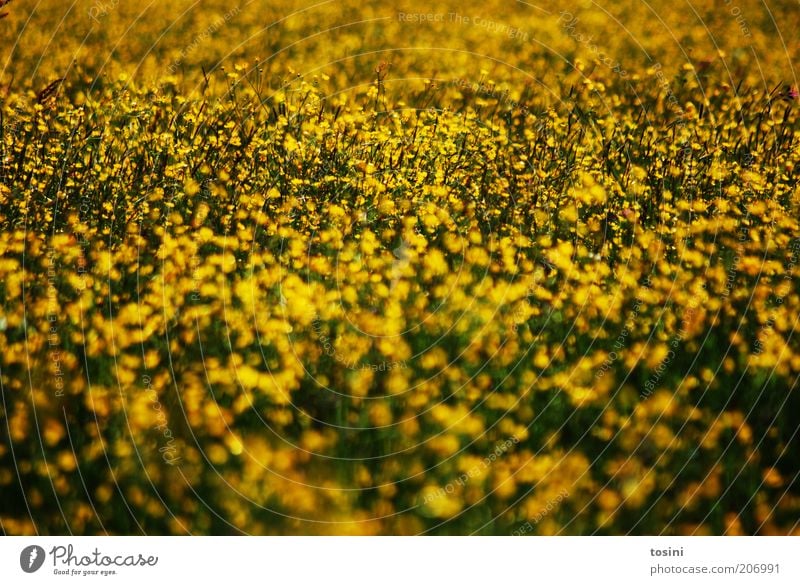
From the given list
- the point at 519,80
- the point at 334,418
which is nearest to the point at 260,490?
the point at 334,418

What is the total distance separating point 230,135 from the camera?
4562 mm

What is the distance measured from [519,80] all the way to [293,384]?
2138 millimetres

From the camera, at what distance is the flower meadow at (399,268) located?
3961mm

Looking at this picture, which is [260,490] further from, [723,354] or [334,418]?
[723,354]

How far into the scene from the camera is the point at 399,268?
4.30 m
